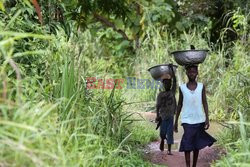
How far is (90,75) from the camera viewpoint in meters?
7.64

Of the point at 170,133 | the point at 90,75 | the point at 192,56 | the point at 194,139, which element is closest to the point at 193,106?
the point at 194,139

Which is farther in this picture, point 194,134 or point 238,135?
point 238,135

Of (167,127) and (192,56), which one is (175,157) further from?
(192,56)

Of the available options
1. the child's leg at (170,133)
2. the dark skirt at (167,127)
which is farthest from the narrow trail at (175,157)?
the dark skirt at (167,127)

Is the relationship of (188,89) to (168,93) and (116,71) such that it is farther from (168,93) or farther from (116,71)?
(116,71)

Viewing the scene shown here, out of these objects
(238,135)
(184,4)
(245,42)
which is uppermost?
(184,4)

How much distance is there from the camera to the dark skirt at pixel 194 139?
5617 mm

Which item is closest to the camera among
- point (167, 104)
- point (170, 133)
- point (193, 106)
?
point (193, 106)

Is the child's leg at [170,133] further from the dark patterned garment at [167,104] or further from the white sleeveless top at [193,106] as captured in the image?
the white sleeveless top at [193,106]

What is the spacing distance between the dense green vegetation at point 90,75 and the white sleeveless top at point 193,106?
486 millimetres

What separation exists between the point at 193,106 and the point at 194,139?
43 centimetres

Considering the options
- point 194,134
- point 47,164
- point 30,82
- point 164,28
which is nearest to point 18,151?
point 47,164

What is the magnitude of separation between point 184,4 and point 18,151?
10977 mm

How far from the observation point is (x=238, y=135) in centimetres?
620
